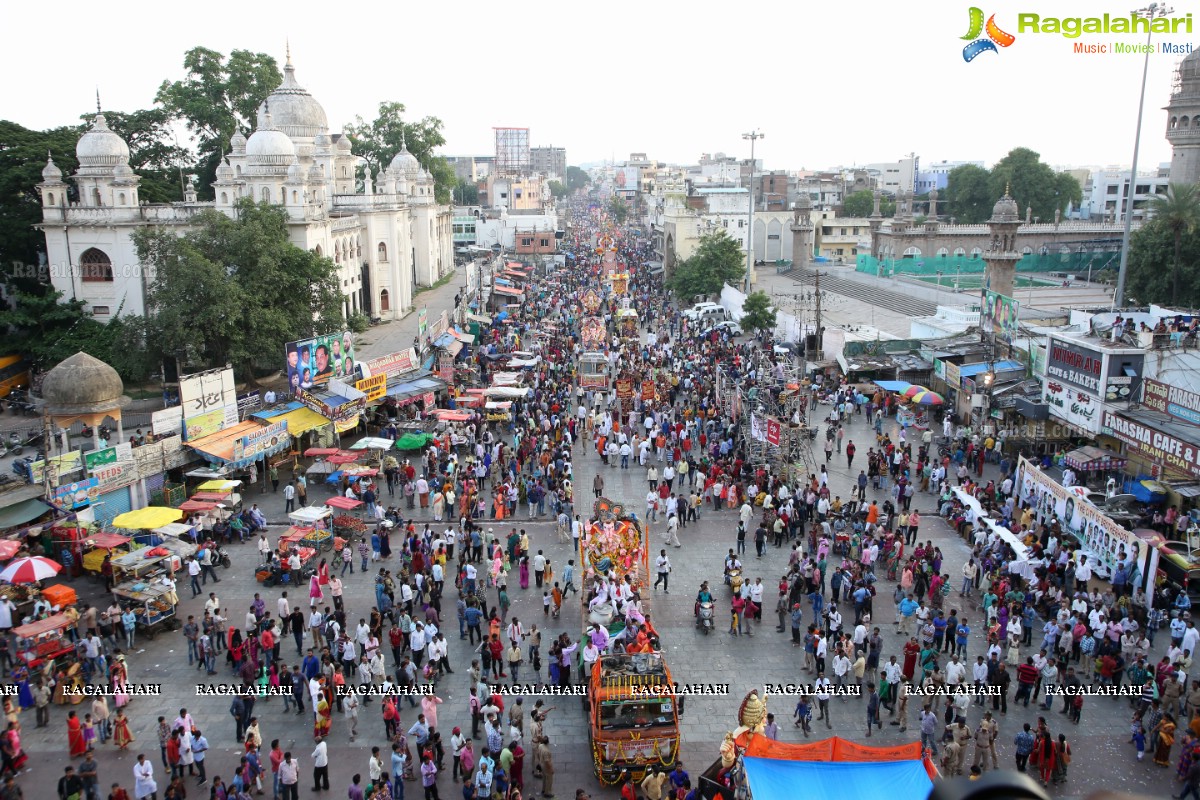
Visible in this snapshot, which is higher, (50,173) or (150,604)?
(50,173)

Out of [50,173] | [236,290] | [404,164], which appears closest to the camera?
[236,290]

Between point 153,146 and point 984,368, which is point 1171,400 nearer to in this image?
point 984,368

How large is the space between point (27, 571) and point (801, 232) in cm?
5116

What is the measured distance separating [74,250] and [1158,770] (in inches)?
1390

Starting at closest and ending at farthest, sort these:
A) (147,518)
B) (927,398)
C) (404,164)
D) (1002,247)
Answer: (147,518), (927,398), (1002,247), (404,164)

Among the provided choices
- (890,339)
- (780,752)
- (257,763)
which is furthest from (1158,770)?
(890,339)

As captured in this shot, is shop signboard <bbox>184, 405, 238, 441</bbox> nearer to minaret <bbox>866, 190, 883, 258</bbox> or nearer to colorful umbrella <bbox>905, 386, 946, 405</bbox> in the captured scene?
colorful umbrella <bbox>905, 386, 946, 405</bbox>

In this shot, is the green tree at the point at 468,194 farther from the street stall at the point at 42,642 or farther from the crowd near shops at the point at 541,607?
the street stall at the point at 42,642

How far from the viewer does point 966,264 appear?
55.0m

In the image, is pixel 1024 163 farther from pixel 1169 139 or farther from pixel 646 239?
pixel 646 239

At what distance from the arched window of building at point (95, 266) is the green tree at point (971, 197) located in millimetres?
65094

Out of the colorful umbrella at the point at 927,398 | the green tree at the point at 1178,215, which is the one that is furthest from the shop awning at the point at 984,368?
the green tree at the point at 1178,215

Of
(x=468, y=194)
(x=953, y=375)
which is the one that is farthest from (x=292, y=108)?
(x=468, y=194)

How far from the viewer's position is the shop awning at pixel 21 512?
16.8m
